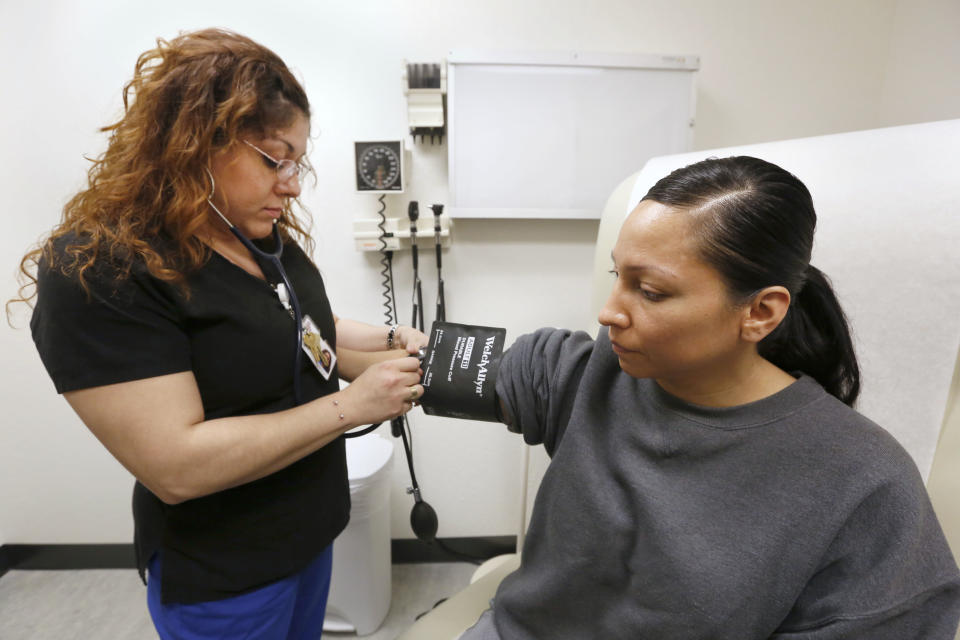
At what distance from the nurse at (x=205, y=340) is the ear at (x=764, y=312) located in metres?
0.53

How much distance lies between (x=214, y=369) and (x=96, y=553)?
6.07 ft

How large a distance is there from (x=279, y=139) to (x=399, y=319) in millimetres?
1067

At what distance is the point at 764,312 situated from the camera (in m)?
0.70

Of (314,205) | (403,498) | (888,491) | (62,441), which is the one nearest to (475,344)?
(888,491)

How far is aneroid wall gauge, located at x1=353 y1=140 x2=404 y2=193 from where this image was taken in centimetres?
158

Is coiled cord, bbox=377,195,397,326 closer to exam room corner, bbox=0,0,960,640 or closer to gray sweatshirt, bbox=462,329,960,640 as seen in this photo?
exam room corner, bbox=0,0,960,640

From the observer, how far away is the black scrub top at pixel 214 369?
687 mm

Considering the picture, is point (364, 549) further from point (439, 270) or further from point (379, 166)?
point (379, 166)

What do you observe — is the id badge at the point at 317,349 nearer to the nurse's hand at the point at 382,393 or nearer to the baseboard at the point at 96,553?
the nurse's hand at the point at 382,393

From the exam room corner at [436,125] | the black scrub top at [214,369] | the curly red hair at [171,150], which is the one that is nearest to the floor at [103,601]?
the exam room corner at [436,125]

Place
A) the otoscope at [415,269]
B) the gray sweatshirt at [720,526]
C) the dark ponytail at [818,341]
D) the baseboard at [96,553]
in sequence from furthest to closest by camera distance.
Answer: the baseboard at [96,553]
the otoscope at [415,269]
the dark ponytail at [818,341]
the gray sweatshirt at [720,526]

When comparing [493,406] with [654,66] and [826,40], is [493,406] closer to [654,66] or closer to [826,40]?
[654,66]

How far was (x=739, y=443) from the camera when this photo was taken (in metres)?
0.73

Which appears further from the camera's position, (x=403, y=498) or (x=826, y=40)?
(x=403, y=498)
